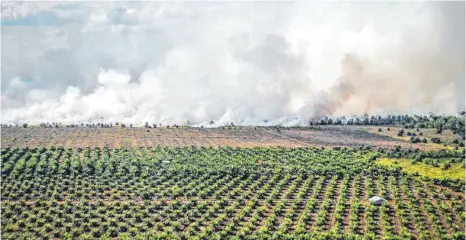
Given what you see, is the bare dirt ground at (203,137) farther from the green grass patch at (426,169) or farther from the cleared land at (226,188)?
the green grass patch at (426,169)

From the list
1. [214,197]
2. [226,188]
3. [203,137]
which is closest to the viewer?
[214,197]

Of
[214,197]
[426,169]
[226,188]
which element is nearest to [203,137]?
[226,188]

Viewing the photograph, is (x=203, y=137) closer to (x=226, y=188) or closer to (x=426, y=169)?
(x=226, y=188)

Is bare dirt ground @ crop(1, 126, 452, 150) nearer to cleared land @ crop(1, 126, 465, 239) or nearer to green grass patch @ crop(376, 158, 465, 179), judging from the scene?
cleared land @ crop(1, 126, 465, 239)

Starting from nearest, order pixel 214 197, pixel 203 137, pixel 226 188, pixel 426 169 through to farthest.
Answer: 1. pixel 214 197
2. pixel 226 188
3. pixel 426 169
4. pixel 203 137

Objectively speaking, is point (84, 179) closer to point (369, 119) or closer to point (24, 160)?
point (24, 160)

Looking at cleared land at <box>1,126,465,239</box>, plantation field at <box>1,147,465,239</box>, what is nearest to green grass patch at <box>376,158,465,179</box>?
cleared land at <box>1,126,465,239</box>

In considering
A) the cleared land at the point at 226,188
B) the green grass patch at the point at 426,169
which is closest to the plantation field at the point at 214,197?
the cleared land at the point at 226,188

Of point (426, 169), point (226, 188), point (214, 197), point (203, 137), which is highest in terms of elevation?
point (203, 137)

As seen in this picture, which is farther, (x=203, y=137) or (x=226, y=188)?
(x=203, y=137)
